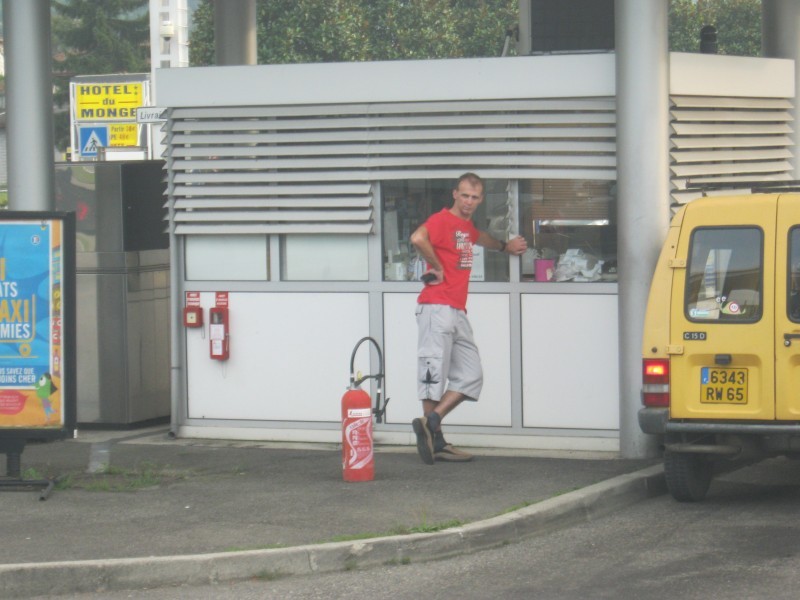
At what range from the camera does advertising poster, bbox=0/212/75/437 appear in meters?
9.43

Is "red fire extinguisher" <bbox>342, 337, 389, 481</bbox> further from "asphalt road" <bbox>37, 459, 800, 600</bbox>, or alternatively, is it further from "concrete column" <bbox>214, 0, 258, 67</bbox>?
"concrete column" <bbox>214, 0, 258, 67</bbox>

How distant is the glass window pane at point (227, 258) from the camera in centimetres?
1170

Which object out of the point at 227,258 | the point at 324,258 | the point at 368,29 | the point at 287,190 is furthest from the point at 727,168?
the point at 368,29

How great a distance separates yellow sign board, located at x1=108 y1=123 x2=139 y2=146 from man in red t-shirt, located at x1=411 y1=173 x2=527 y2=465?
35.6 m

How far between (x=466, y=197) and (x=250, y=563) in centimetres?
371

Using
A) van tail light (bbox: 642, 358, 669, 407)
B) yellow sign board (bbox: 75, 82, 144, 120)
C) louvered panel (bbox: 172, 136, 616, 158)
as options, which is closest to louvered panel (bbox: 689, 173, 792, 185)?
louvered panel (bbox: 172, 136, 616, 158)

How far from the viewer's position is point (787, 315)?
8688 millimetres

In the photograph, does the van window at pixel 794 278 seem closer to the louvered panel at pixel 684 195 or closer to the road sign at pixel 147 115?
the louvered panel at pixel 684 195

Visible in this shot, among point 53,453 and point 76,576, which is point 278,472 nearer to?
point 53,453

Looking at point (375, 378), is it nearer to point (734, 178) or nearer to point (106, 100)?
point (734, 178)

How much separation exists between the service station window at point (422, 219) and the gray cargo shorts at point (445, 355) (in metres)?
0.87

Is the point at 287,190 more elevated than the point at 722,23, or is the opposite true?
the point at 722,23

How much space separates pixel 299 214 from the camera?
11469mm

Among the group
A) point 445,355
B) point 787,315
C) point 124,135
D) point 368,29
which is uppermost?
point 368,29
